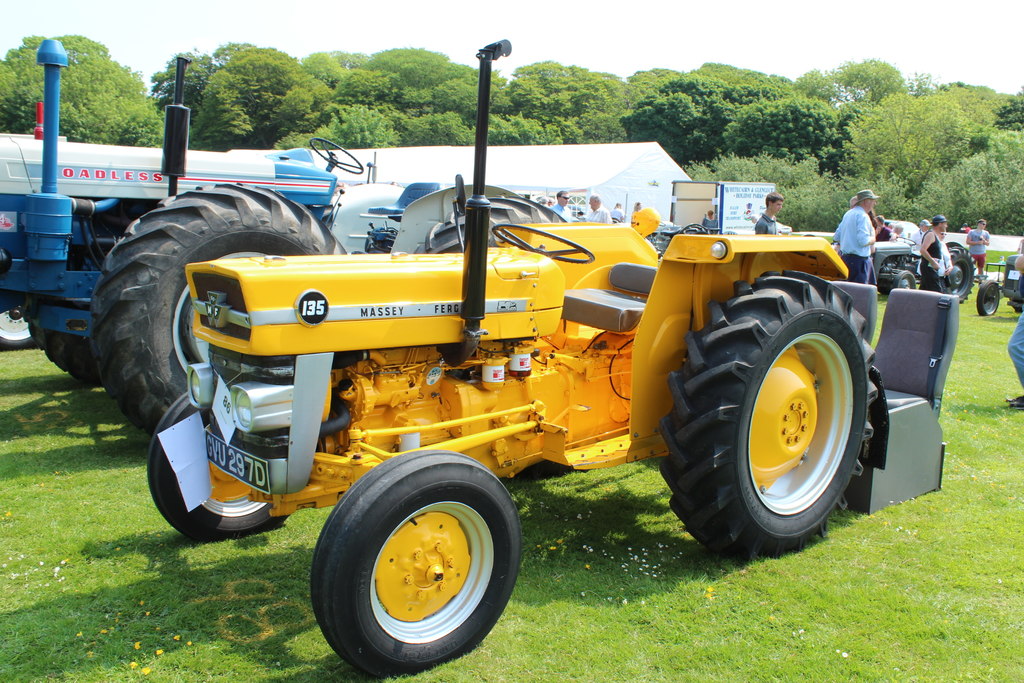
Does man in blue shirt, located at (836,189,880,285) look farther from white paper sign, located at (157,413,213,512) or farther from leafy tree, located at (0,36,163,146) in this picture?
leafy tree, located at (0,36,163,146)

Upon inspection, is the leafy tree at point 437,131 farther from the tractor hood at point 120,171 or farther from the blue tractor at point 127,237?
the blue tractor at point 127,237

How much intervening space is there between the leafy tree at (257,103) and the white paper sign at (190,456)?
193ft

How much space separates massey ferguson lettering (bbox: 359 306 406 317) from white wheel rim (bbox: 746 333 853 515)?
189cm

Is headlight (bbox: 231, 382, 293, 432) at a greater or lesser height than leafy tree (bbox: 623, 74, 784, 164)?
lesser

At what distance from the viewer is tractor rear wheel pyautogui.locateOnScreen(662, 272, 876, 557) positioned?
3.34m

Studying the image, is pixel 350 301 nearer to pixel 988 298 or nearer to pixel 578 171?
pixel 988 298

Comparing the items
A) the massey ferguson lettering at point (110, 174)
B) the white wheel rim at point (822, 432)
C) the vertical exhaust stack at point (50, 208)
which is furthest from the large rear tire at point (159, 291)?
the white wheel rim at point (822, 432)

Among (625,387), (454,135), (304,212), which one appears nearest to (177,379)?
(304,212)

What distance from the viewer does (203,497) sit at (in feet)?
10.2

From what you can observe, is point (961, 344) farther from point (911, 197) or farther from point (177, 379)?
point (911, 197)

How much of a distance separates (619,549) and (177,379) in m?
2.79

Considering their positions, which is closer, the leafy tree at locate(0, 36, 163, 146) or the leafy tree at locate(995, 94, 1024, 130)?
the leafy tree at locate(0, 36, 163, 146)

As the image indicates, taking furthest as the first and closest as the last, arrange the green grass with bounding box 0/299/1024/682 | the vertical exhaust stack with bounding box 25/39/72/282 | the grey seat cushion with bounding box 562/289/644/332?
the vertical exhaust stack with bounding box 25/39/72/282 < the grey seat cushion with bounding box 562/289/644/332 < the green grass with bounding box 0/299/1024/682

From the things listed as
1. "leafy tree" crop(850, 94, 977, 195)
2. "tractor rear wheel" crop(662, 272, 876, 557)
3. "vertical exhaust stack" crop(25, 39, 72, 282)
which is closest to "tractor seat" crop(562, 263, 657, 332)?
"tractor rear wheel" crop(662, 272, 876, 557)
